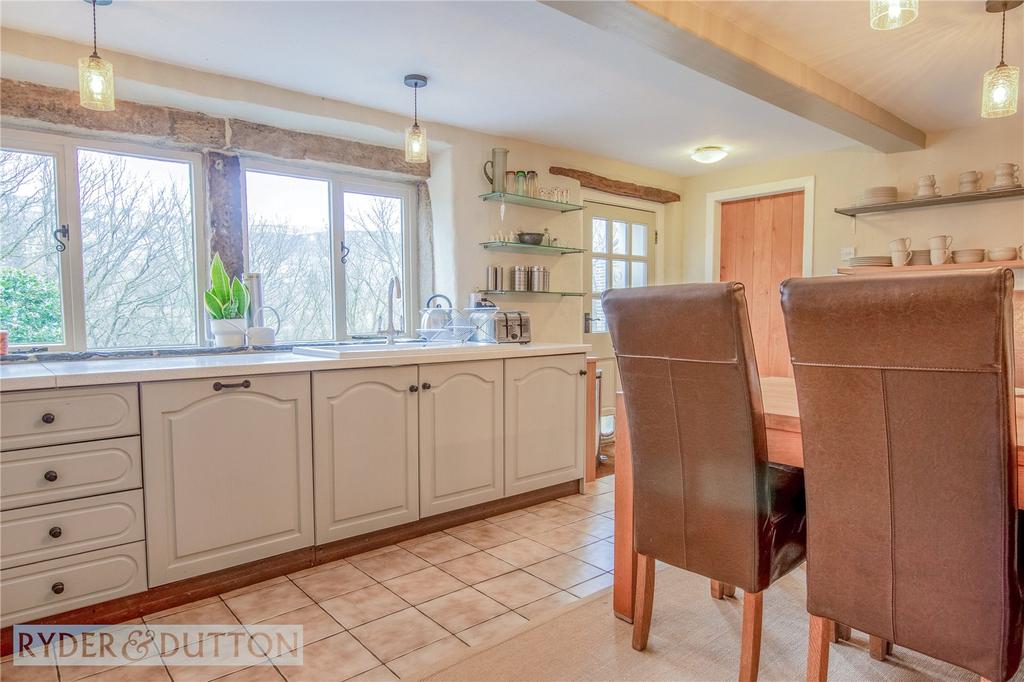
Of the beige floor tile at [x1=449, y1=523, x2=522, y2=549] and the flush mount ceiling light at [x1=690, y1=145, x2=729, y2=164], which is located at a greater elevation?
the flush mount ceiling light at [x1=690, y1=145, x2=729, y2=164]

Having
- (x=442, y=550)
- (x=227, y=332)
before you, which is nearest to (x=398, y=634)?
(x=442, y=550)

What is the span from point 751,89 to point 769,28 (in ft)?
1.03

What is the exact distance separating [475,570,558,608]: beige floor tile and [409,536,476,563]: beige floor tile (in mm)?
289

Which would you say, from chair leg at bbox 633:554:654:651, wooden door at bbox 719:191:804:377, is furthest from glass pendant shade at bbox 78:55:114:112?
wooden door at bbox 719:191:804:377

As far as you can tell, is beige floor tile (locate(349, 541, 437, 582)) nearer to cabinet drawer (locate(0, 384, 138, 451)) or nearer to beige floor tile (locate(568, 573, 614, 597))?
beige floor tile (locate(568, 573, 614, 597))

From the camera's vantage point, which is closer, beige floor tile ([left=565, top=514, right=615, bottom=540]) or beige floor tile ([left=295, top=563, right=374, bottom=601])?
beige floor tile ([left=295, top=563, right=374, bottom=601])

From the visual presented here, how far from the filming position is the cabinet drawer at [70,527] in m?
1.75

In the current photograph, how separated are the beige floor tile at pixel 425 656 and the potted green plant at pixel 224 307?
171 cm

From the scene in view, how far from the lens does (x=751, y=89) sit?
8.57 ft

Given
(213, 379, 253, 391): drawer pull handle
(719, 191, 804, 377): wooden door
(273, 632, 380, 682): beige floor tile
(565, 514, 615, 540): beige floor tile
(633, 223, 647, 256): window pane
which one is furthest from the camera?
(633, 223, 647, 256): window pane

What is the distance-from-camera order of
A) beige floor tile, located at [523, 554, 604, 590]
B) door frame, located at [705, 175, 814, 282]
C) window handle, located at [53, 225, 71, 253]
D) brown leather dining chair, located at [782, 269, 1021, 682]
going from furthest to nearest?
door frame, located at [705, 175, 814, 282]
window handle, located at [53, 225, 71, 253]
beige floor tile, located at [523, 554, 604, 590]
brown leather dining chair, located at [782, 269, 1021, 682]

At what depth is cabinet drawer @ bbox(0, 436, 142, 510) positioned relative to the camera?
1.75 metres

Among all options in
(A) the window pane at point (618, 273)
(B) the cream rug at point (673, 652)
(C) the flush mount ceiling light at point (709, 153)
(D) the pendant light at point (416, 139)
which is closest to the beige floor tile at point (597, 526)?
(B) the cream rug at point (673, 652)

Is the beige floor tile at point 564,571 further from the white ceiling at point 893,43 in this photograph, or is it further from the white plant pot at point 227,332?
the white ceiling at point 893,43
